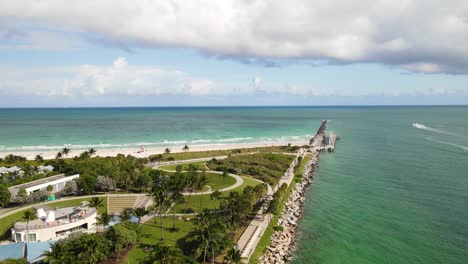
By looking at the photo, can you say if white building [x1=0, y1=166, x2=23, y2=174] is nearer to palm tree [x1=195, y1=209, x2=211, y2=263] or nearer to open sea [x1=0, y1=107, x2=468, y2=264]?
open sea [x1=0, y1=107, x2=468, y2=264]

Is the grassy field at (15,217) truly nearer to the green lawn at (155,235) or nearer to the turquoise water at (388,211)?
the green lawn at (155,235)

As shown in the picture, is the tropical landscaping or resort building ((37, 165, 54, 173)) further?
resort building ((37, 165, 54, 173))

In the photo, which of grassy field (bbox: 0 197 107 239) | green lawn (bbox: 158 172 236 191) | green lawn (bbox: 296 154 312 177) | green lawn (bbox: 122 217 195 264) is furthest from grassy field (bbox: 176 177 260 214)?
green lawn (bbox: 296 154 312 177)

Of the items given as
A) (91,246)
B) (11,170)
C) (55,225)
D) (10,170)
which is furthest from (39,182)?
(91,246)

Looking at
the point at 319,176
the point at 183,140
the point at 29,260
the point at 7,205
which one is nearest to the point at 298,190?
the point at 319,176

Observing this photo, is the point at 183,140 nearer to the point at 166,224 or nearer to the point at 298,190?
the point at 298,190

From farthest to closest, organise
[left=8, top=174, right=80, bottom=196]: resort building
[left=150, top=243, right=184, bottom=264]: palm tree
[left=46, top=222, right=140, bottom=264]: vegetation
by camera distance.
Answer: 1. [left=8, top=174, right=80, bottom=196]: resort building
2. [left=46, top=222, right=140, bottom=264]: vegetation
3. [left=150, top=243, right=184, bottom=264]: palm tree

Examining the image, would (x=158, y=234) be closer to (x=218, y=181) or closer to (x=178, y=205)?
(x=178, y=205)
